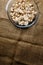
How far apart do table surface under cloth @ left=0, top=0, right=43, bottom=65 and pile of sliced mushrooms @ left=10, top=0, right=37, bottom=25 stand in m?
0.04

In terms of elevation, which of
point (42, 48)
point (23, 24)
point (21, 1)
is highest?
point (21, 1)

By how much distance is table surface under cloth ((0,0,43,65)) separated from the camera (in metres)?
1.17

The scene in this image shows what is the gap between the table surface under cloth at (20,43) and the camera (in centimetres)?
117

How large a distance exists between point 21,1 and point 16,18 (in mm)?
103

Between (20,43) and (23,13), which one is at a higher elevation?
(23,13)

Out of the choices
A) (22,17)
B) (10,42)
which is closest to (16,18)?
(22,17)

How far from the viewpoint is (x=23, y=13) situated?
1.22m

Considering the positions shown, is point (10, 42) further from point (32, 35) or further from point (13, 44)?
point (32, 35)

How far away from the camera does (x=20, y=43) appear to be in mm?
1211

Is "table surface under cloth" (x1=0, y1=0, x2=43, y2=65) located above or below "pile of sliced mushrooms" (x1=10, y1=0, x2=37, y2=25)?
below

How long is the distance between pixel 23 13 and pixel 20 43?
171 mm

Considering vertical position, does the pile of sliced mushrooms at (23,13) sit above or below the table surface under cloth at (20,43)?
above

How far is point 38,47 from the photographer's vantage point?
46.0 inches

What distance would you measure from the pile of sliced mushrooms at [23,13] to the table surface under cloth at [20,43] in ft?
0.13
